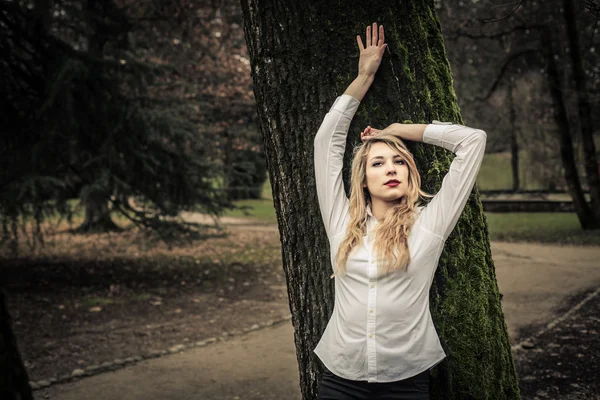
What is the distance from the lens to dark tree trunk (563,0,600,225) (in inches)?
688

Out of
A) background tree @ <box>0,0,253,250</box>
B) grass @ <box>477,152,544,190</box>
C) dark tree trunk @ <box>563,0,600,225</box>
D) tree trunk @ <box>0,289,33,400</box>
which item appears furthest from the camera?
grass @ <box>477,152,544,190</box>

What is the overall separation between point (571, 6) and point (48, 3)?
13221mm

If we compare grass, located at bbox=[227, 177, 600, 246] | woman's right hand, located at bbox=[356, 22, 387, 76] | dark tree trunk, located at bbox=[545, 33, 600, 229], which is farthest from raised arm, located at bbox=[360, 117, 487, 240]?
dark tree trunk, located at bbox=[545, 33, 600, 229]

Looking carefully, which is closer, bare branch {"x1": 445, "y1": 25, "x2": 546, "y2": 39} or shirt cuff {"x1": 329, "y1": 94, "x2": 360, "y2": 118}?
shirt cuff {"x1": 329, "y1": 94, "x2": 360, "y2": 118}

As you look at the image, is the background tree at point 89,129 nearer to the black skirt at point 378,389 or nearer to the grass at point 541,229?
the black skirt at point 378,389

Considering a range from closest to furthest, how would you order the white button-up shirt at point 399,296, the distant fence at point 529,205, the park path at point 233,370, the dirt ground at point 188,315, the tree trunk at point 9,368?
the tree trunk at point 9,368 < the white button-up shirt at point 399,296 < the park path at point 233,370 < the dirt ground at point 188,315 < the distant fence at point 529,205

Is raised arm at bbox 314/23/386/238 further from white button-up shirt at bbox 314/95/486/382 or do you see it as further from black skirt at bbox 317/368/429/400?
black skirt at bbox 317/368/429/400

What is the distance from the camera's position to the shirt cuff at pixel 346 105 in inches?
112

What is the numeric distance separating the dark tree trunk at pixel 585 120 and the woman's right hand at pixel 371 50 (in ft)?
53.4

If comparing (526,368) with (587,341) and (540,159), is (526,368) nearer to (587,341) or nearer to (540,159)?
(587,341)

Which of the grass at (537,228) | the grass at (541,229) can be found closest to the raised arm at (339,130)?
the grass at (537,228)

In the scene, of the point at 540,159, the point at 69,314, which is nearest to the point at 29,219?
the point at 69,314

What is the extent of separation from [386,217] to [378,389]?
688 millimetres

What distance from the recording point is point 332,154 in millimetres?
2873
